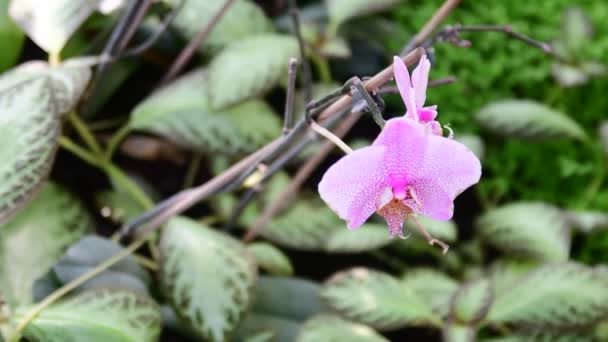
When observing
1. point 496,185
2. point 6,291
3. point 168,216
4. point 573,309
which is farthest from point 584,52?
point 6,291

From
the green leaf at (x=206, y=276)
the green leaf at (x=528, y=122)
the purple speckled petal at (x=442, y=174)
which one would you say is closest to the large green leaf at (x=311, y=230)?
the green leaf at (x=206, y=276)

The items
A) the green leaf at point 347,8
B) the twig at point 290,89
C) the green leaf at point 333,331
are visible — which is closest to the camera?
the twig at point 290,89

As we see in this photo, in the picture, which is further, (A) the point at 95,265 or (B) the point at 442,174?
(A) the point at 95,265

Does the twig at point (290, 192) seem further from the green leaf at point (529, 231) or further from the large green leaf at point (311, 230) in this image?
the green leaf at point (529, 231)

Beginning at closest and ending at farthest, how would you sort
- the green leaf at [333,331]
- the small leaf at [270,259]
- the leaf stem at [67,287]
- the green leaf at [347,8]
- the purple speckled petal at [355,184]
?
the purple speckled petal at [355,184] → the leaf stem at [67,287] → the green leaf at [333,331] → the small leaf at [270,259] → the green leaf at [347,8]

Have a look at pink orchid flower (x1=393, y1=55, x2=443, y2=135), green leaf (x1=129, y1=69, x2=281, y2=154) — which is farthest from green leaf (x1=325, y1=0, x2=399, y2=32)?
pink orchid flower (x1=393, y1=55, x2=443, y2=135)

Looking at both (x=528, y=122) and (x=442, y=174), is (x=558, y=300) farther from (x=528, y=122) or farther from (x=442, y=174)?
(x=442, y=174)

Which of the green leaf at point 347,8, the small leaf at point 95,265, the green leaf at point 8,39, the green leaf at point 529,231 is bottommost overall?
the small leaf at point 95,265

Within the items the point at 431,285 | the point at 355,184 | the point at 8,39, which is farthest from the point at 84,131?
the point at 355,184
